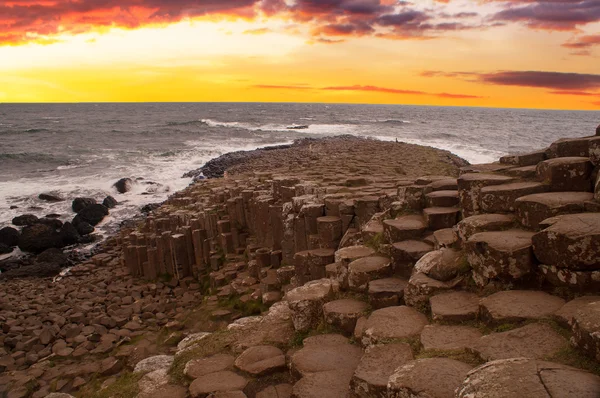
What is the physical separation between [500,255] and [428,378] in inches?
54.2

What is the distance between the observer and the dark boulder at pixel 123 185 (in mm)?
25347

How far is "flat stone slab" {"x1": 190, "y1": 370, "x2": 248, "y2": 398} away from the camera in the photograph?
4.30 m

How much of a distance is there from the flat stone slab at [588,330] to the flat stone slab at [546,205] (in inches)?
50.9

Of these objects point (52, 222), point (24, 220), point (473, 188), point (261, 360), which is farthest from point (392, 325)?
point (24, 220)

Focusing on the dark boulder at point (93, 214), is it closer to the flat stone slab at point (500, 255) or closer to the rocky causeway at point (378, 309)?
the rocky causeway at point (378, 309)

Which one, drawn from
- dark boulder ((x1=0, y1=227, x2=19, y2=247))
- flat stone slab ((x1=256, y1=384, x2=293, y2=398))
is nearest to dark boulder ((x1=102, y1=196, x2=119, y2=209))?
dark boulder ((x1=0, y1=227, x2=19, y2=247))

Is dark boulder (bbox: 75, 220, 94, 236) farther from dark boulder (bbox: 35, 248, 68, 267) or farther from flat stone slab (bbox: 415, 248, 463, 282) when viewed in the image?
flat stone slab (bbox: 415, 248, 463, 282)

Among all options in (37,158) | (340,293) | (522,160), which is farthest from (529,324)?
(37,158)

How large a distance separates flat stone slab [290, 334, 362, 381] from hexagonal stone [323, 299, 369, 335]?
134mm

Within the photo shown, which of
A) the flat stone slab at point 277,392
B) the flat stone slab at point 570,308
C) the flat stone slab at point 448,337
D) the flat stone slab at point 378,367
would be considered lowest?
the flat stone slab at point 277,392

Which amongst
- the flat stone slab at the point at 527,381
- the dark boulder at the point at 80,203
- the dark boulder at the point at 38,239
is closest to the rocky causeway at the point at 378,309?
the flat stone slab at the point at 527,381

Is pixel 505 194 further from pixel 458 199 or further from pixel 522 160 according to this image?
pixel 522 160

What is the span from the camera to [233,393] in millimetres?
4145

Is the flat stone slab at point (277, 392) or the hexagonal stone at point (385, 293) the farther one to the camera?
the hexagonal stone at point (385, 293)
